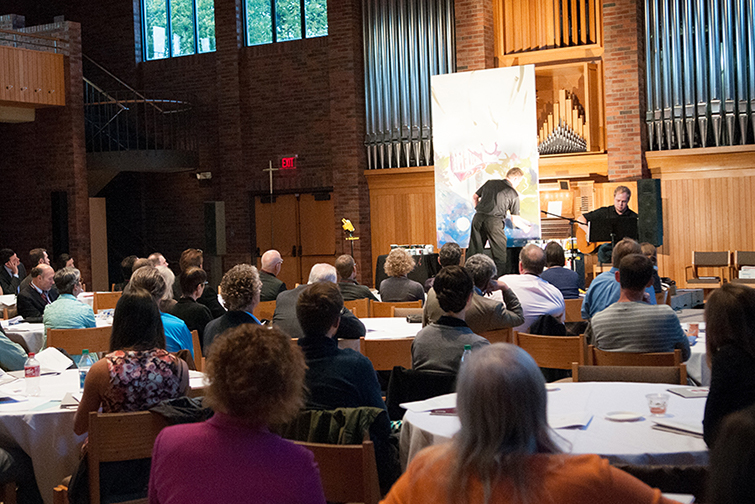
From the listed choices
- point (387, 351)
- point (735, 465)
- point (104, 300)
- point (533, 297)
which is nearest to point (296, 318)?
point (387, 351)

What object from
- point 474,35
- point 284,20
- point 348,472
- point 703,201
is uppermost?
point 284,20

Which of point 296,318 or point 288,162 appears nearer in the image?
point 296,318

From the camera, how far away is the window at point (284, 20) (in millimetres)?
14250

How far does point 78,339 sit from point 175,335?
39.1 inches

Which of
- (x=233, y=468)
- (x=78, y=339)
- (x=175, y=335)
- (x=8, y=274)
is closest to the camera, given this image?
(x=233, y=468)

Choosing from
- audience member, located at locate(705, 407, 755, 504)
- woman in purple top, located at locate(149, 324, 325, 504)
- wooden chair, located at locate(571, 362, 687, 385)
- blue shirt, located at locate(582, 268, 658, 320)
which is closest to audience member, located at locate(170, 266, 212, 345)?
blue shirt, located at locate(582, 268, 658, 320)

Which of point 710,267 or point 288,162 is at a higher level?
point 288,162

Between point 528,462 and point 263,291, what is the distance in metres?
6.00

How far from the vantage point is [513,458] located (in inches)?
64.2

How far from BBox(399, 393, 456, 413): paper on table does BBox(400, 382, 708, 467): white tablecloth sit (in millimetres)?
90

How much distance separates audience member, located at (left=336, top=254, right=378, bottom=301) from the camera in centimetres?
696

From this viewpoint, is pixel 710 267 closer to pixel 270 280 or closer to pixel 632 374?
pixel 270 280

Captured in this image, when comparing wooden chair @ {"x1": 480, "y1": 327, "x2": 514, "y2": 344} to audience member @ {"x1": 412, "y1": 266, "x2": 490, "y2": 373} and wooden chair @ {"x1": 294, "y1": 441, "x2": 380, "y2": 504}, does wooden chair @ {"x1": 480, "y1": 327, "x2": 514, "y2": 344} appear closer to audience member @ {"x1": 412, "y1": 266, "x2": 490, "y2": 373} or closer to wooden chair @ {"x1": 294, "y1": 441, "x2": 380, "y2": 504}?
audience member @ {"x1": 412, "y1": 266, "x2": 490, "y2": 373}

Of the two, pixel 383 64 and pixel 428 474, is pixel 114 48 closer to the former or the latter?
pixel 383 64
